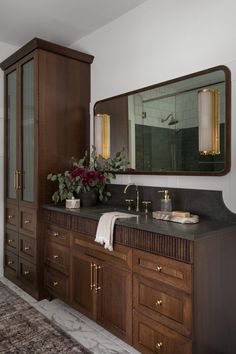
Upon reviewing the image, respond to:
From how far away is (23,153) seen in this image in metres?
2.95

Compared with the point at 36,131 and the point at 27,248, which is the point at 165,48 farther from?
A: the point at 27,248

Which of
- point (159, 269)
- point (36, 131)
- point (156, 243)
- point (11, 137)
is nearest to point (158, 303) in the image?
point (159, 269)

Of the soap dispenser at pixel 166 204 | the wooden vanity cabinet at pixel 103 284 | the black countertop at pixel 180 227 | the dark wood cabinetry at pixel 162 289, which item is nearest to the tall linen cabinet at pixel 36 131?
the wooden vanity cabinet at pixel 103 284

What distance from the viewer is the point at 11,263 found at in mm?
3176

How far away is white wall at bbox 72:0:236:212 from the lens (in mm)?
1921

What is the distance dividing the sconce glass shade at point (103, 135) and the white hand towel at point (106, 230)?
2.99ft

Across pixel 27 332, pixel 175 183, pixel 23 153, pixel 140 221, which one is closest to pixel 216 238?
pixel 140 221

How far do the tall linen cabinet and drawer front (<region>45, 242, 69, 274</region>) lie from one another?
0.11 m

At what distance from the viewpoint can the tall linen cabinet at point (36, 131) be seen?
2.71m

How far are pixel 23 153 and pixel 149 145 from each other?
1.31 m

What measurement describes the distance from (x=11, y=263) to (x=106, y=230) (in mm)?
1706

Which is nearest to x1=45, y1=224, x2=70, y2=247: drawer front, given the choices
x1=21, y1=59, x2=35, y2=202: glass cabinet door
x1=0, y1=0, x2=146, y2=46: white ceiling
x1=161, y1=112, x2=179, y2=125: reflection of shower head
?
x1=21, y1=59, x2=35, y2=202: glass cabinet door

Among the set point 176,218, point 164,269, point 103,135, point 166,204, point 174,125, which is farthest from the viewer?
point 103,135

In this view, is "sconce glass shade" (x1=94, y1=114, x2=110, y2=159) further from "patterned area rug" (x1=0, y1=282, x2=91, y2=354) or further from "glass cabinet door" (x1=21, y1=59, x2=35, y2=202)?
"patterned area rug" (x1=0, y1=282, x2=91, y2=354)
